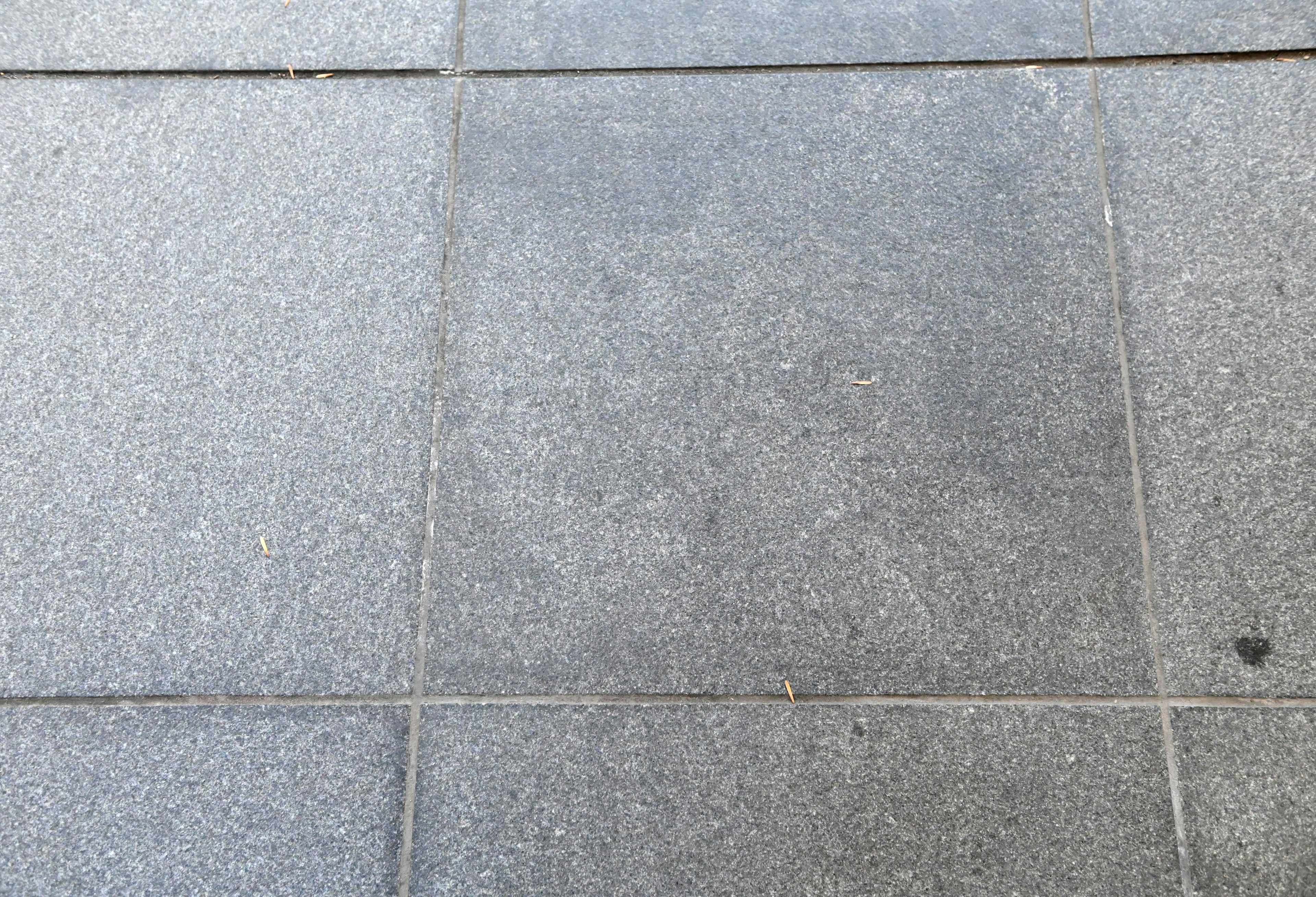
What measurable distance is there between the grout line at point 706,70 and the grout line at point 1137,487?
0.16 meters

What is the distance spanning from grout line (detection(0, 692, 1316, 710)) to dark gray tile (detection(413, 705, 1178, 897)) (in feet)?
0.07

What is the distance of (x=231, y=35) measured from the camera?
9.78 ft

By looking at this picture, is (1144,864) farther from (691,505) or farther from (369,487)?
(369,487)

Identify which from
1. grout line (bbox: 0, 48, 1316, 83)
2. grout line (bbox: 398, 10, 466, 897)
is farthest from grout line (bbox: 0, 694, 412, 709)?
grout line (bbox: 0, 48, 1316, 83)

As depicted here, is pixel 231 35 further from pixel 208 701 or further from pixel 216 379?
pixel 208 701

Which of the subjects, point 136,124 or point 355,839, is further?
point 136,124

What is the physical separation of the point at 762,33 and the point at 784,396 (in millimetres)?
1269

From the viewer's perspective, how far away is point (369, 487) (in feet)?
8.52

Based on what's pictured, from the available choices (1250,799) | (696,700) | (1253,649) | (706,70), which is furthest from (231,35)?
(1250,799)

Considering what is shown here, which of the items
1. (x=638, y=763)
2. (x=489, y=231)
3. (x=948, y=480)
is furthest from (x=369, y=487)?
(x=948, y=480)

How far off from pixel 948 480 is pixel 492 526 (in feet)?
4.40

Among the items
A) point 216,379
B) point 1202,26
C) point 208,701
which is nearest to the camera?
point 208,701

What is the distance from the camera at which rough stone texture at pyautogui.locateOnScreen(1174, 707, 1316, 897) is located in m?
2.31

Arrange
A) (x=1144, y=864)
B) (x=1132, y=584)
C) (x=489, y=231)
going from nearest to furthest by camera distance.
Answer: (x=1144, y=864) < (x=1132, y=584) < (x=489, y=231)
